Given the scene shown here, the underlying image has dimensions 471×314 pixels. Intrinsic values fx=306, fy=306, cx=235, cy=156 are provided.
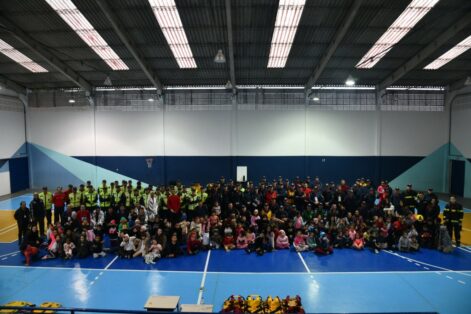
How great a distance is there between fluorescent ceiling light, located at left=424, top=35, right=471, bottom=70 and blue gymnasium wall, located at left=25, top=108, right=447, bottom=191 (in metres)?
4.23

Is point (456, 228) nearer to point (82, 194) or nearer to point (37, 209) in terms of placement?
point (82, 194)

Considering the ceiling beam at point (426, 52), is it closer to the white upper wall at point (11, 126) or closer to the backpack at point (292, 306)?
the backpack at point (292, 306)

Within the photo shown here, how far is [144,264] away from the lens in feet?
34.2

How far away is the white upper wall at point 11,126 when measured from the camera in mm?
20203

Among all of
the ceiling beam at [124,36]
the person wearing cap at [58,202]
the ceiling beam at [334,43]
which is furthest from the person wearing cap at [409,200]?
the person wearing cap at [58,202]

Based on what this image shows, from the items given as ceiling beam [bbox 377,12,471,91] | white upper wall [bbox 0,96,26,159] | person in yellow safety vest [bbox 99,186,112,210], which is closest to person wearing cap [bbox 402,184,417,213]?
ceiling beam [bbox 377,12,471,91]

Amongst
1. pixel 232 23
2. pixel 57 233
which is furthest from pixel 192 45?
pixel 57 233

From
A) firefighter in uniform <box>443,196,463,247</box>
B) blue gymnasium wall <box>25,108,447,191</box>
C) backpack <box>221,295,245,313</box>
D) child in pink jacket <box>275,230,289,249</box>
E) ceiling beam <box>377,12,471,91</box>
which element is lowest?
child in pink jacket <box>275,230,289,249</box>

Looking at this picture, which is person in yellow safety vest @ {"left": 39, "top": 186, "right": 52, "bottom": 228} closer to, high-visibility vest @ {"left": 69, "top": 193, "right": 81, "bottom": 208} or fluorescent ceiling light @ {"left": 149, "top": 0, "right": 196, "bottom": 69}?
high-visibility vest @ {"left": 69, "top": 193, "right": 81, "bottom": 208}

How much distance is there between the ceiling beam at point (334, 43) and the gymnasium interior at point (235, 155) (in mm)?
126

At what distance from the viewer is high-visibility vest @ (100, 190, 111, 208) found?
1345cm

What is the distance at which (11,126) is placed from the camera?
20.9 metres

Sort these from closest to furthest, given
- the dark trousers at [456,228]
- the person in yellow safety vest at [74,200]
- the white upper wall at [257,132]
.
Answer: the dark trousers at [456,228]
the person in yellow safety vest at [74,200]
the white upper wall at [257,132]

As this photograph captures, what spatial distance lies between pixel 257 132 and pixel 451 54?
471 inches
